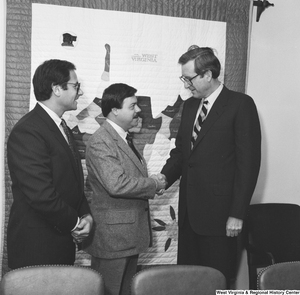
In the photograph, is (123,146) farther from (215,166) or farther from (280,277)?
(280,277)

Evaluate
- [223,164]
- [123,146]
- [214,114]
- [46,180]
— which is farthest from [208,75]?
[46,180]

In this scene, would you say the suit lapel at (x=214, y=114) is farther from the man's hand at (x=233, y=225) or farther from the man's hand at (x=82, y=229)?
the man's hand at (x=82, y=229)

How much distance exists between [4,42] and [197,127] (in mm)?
1398

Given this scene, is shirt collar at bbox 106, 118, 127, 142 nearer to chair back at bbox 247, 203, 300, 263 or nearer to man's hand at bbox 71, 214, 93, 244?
man's hand at bbox 71, 214, 93, 244

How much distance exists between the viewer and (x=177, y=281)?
157 cm

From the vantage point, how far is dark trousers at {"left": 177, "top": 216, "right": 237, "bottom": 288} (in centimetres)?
231

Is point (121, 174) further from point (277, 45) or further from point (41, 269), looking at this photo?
point (277, 45)

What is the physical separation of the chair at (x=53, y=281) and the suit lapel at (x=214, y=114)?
1.08 m

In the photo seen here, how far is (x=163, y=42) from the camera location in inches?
119

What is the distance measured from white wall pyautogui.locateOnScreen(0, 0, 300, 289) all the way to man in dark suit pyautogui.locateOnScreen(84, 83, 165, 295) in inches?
34.2

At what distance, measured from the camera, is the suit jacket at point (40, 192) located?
1.92m

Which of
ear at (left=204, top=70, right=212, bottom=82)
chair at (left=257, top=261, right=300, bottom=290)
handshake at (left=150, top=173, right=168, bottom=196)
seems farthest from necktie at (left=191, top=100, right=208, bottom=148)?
chair at (left=257, top=261, right=300, bottom=290)

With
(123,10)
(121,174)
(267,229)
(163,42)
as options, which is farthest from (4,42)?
(267,229)

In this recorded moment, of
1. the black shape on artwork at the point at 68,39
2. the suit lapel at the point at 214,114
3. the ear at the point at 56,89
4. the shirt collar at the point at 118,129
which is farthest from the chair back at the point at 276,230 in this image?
the black shape on artwork at the point at 68,39
